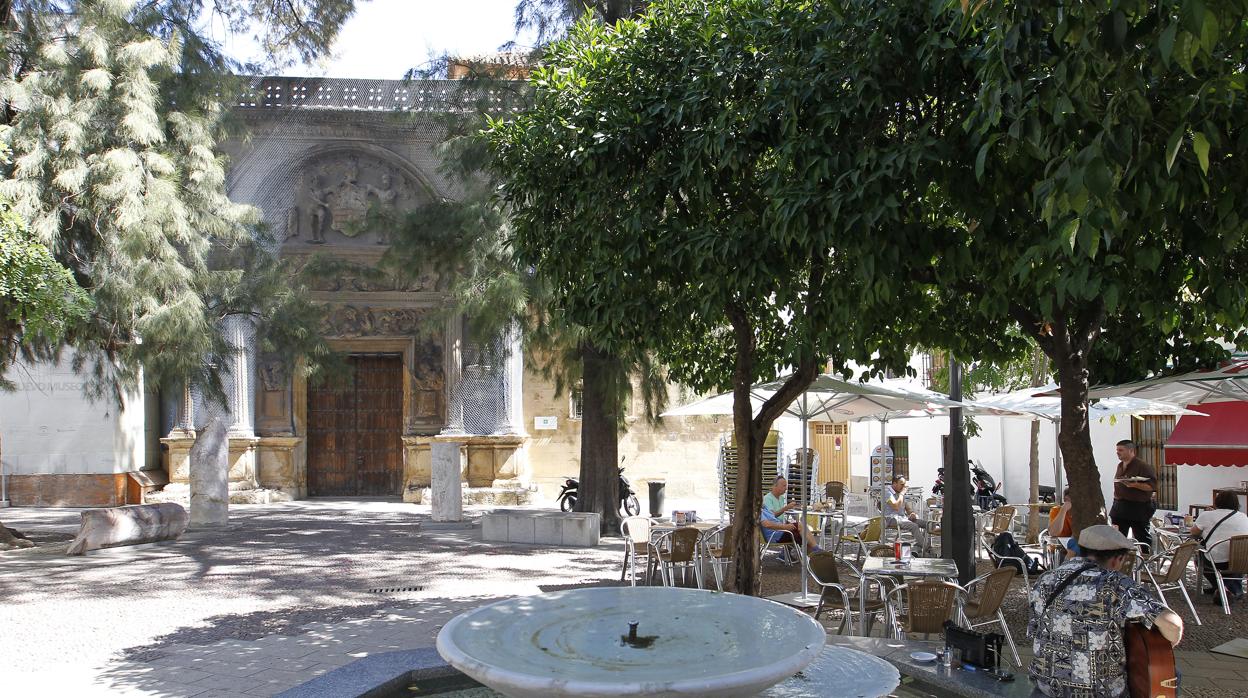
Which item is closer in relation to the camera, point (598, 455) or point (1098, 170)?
point (1098, 170)

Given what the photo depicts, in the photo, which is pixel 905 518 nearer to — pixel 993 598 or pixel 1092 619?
pixel 993 598

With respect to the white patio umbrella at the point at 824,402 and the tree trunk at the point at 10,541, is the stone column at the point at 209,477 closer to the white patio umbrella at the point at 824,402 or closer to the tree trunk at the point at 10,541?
the tree trunk at the point at 10,541

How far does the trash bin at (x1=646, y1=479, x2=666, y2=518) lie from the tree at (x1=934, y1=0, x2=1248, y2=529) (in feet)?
40.8

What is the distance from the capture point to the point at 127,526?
45.1 feet

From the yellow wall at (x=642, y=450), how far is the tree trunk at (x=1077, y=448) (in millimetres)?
15096

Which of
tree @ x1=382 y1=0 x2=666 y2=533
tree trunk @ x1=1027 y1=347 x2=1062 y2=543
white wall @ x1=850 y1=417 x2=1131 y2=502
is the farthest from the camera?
white wall @ x1=850 y1=417 x2=1131 y2=502

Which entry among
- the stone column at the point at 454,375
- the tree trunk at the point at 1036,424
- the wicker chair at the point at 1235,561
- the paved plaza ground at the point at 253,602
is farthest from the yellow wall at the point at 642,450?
the wicker chair at the point at 1235,561

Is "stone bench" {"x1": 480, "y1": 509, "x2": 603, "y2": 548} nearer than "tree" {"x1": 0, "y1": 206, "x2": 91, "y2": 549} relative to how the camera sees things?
No

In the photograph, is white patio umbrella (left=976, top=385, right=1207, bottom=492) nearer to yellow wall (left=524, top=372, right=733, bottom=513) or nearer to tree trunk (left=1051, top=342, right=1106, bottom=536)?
tree trunk (left=1051, top=342, right=1106, bottom=536)

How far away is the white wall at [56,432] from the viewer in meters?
20.7

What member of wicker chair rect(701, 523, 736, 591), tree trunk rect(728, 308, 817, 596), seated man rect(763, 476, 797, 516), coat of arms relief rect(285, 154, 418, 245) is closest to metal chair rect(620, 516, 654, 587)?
wicker chair rect(701, 523, 736, 591)

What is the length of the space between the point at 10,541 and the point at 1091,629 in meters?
13.8

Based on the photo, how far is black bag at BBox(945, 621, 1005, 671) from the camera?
5.40 m

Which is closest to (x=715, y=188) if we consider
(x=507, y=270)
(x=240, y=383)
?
(x=507, y=270)
